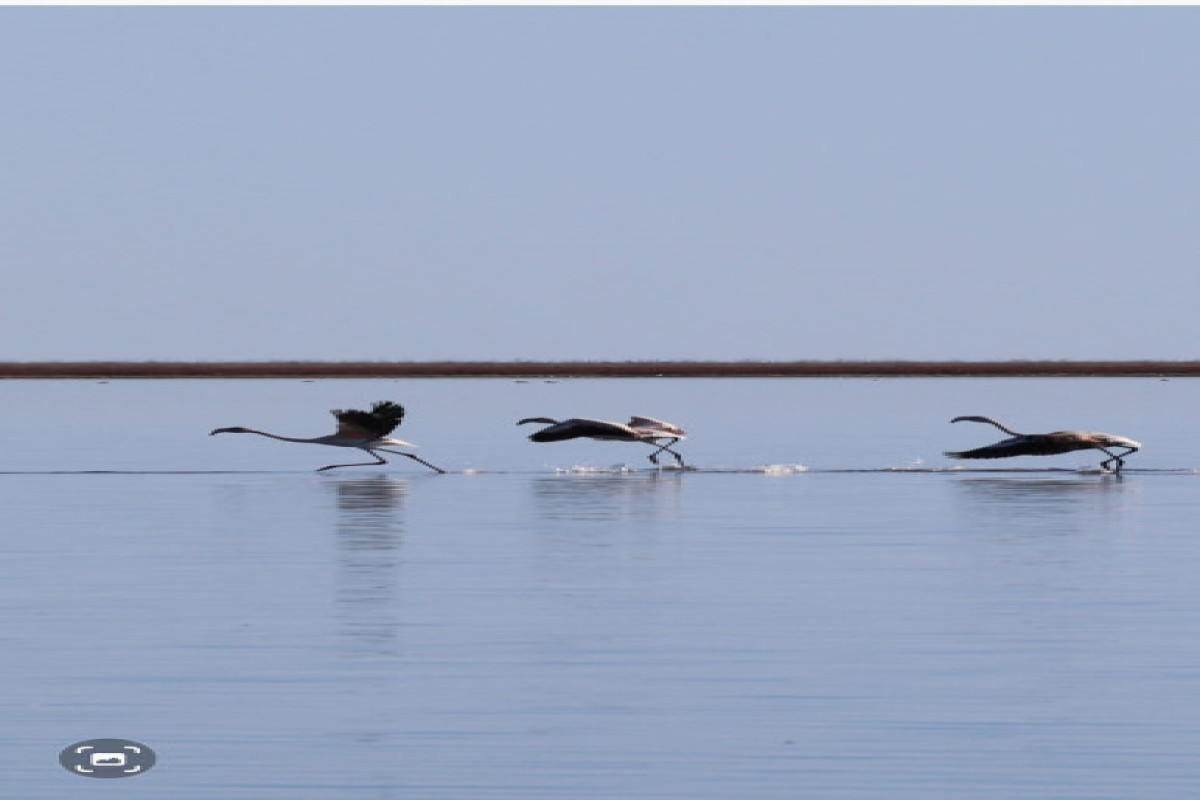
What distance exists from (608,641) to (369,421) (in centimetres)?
2223

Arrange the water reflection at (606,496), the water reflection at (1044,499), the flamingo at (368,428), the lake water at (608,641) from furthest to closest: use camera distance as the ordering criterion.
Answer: the flamingo at (368,428) < the water reflection at (606,496) < the water reflection at (1044,499) < the lake water at (608,641)

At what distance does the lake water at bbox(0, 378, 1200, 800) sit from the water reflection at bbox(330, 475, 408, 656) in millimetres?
77

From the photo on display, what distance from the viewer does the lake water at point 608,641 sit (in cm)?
1359

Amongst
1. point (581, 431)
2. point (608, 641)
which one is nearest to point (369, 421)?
point (581, 431)

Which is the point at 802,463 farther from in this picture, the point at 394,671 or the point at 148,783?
the point at 148,783

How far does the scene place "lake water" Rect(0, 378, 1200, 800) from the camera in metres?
13.6

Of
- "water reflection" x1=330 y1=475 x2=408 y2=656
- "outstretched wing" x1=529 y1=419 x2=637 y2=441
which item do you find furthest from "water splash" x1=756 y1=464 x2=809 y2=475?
"water reflection" x1=330 y1=475 x2=408 y2=656

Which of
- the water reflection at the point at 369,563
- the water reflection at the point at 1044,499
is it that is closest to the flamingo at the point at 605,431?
the water reflection at the point at 369,563

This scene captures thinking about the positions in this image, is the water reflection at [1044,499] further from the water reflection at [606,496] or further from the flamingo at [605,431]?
the flamingo at [605,431]

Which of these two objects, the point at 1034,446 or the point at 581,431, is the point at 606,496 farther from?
the point at 1034,446

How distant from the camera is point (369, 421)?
132ft

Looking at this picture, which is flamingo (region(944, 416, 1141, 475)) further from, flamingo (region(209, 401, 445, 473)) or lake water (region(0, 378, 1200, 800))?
flamingo (region(209, 401, 445, 473))

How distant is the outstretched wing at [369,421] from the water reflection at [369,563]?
1008 mm

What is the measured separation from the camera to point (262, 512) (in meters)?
32.6
